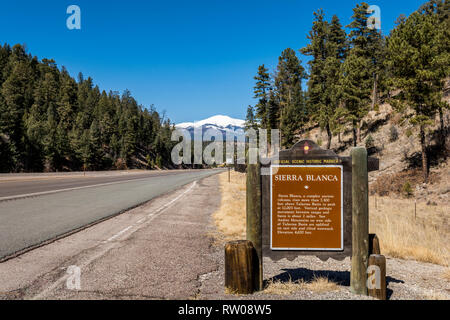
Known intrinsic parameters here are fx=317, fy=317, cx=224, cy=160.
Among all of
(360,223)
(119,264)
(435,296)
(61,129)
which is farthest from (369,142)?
(61,129)

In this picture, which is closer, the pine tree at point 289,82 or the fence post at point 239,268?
the fence post at point 239,268

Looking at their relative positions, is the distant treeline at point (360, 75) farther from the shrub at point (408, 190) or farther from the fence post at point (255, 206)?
the fence post at point (255, 206)

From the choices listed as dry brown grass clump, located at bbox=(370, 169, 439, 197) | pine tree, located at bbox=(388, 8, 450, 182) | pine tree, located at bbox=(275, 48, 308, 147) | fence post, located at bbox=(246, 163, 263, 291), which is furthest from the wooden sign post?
pine tree, located at bbox=(275, 48, 308, 147)

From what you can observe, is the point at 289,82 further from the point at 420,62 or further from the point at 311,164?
the point at 311,164

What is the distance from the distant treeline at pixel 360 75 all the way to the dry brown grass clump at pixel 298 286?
2394 centimetres

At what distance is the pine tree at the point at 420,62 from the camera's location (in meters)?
23.4

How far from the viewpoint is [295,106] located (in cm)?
6031

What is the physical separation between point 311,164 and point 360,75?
3411 centimetres

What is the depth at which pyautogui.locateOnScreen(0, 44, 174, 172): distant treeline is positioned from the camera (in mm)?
59031

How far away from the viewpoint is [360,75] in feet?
113

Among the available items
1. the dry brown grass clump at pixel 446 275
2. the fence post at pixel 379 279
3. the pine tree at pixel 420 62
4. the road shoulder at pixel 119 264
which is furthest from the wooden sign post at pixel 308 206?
the pine tree at pixel 420 62
